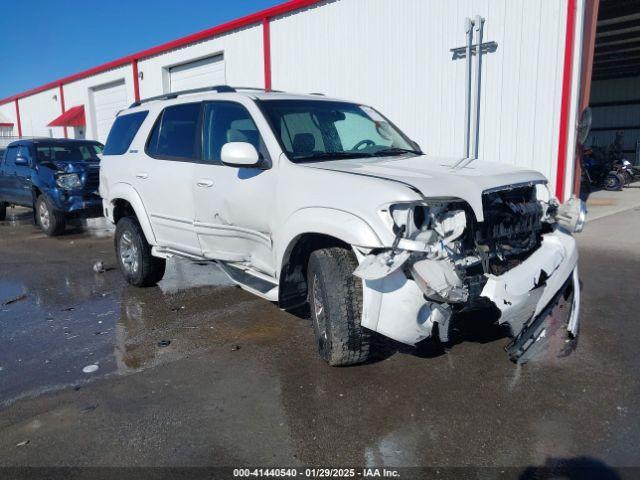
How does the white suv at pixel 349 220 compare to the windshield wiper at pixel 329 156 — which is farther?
the windshield wiper at pixel 329 156

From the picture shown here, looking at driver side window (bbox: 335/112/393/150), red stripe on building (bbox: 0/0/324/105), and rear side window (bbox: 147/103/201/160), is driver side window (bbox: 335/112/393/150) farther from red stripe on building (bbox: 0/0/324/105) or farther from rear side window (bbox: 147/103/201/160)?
red stripe on building (bbox: 0/0/324/105)

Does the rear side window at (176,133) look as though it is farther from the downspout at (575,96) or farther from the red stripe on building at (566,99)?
the downspout at (575,96)

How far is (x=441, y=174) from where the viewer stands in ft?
11.5

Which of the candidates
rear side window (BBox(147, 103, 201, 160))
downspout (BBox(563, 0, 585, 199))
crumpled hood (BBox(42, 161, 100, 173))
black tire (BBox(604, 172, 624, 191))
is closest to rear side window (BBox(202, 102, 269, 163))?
rear side window (BBox(147, 103, 201, 160))

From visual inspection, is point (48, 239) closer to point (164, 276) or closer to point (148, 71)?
point (164, 276)

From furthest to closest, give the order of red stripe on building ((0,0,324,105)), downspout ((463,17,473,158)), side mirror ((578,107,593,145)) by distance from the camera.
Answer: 1. red stripe on building ((0,0,324,105))
2. downspout ((463,17,473,158))
3. side mirror ((578,107,593,145))

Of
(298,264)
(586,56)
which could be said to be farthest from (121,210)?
(586,56)

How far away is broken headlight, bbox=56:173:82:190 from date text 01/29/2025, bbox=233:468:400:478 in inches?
325

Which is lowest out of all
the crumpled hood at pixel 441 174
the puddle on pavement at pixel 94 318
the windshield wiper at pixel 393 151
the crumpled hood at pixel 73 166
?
the puddle on pavement at pixel 94 318

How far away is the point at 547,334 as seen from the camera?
3502mm

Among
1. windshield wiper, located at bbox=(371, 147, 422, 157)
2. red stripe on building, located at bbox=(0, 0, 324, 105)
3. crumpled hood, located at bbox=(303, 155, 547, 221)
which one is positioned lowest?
crumpled hood, located at bbox=(303, 155, 547, 221)

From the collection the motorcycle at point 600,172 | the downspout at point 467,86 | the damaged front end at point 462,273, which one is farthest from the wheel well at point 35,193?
the motorcycle at point 600,172

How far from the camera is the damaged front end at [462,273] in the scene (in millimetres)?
3023

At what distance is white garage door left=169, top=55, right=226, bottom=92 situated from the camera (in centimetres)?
1584
